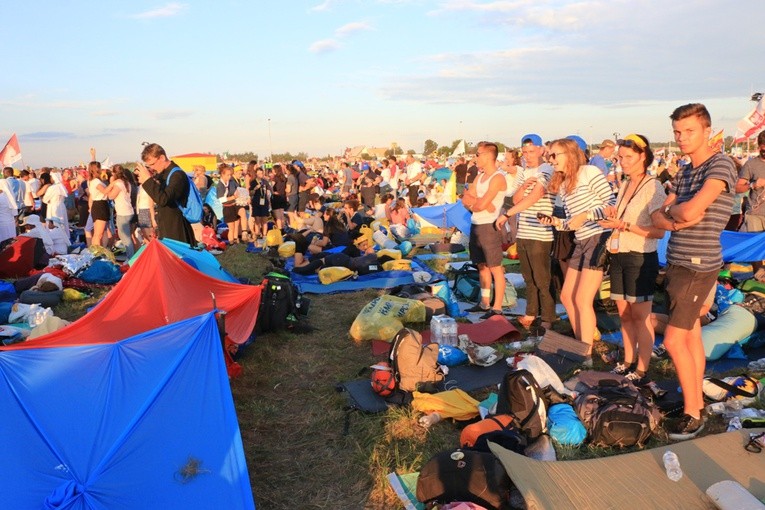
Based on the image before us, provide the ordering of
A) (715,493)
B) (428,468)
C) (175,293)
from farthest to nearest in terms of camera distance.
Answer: (175,293) → (428,468) → (715,493)

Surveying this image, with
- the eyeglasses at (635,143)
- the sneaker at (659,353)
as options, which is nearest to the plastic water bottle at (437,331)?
the sneaker at (659,353)

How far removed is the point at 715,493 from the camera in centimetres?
275

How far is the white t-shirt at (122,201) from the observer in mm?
9195

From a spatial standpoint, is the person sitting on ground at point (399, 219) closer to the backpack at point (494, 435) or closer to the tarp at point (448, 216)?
the tarp at point (448, 216)

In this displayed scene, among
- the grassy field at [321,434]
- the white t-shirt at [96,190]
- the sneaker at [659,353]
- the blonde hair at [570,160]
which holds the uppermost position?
the blonde hair at [570,160]

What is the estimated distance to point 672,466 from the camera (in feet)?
9.89

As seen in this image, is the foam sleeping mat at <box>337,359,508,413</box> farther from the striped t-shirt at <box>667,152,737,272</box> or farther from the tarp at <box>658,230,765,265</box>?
the tarp at <box>658,230,765,265</box>

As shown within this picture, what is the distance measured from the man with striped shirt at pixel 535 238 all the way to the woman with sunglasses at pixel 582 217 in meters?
0.51

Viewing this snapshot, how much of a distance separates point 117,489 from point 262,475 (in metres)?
1.16

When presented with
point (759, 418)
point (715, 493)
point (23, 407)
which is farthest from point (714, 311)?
point (23, 407)

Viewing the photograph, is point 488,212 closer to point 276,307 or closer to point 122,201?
point 276,307

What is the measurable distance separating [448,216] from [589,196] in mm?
7478

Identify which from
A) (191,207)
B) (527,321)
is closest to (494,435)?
(527,321)

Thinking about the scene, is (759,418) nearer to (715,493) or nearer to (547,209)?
(715,493)
